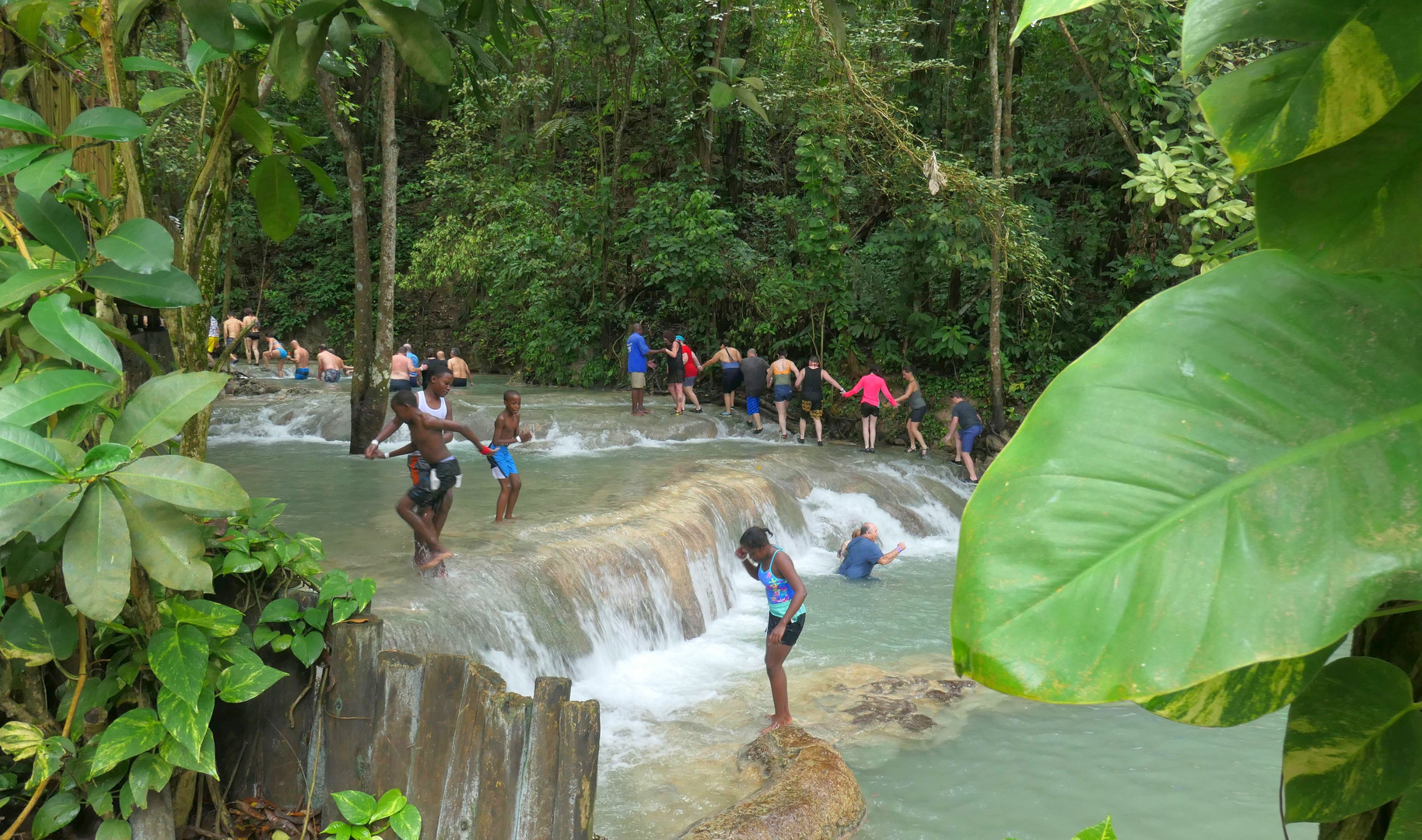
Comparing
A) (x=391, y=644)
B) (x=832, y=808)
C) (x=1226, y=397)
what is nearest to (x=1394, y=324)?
(x=1226, y=397)

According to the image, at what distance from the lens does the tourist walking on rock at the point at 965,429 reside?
15.5 metres

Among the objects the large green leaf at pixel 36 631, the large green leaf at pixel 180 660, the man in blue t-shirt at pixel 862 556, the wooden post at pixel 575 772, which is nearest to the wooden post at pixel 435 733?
the wooden post at pixel 575 772

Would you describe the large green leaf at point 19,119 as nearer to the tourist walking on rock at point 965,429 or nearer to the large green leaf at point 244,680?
the large green leaf at point 244,680

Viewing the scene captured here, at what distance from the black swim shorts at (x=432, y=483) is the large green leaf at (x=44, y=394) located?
534 cm

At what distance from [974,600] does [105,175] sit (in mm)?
4363

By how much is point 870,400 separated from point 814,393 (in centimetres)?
98

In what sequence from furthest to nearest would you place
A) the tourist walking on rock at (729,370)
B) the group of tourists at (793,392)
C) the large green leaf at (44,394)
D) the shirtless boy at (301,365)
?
the shirtless boy at (301,365), the tourist walking on rock at (729,370), the group of tourists at (793,392), the large green leaf at (44,394)

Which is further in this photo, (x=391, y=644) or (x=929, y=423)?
(x=929, y=423)

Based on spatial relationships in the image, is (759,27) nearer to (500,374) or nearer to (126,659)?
(500,374)

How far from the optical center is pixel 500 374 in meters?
25.1

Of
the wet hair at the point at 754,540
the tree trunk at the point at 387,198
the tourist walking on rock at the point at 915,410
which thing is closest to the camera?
the wet hair at the point at 754,540

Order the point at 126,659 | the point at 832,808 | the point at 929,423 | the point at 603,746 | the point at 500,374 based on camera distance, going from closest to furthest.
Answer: the point at 126,659
the point at 832,808
the point at 603,746
the point at 929,423
the point at 500,374

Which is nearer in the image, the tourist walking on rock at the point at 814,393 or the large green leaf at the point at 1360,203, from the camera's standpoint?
the large green leaf at the point at 1360,203

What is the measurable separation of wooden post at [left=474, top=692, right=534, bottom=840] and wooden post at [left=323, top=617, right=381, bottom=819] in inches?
21.9
